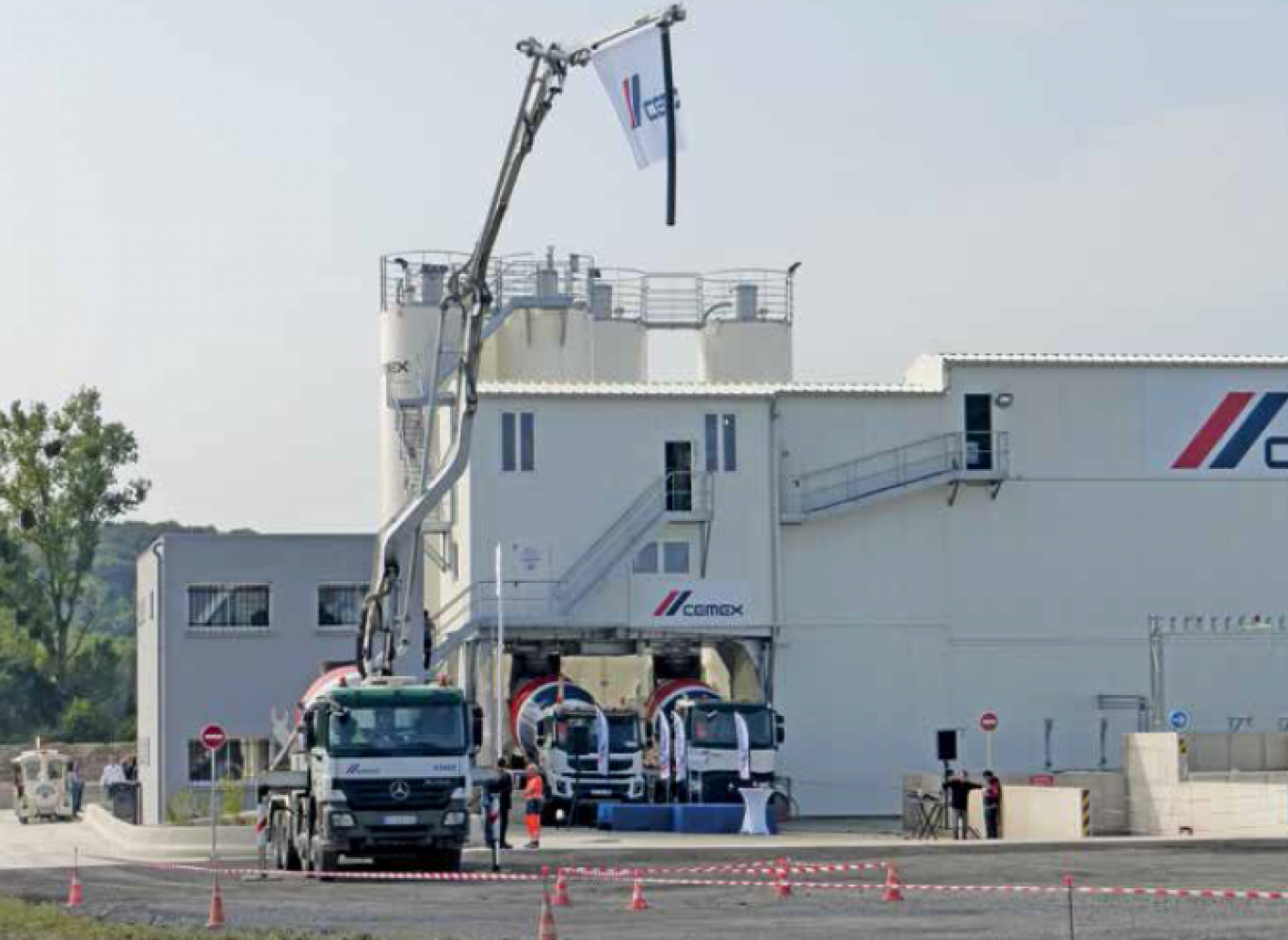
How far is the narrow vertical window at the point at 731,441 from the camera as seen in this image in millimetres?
63969

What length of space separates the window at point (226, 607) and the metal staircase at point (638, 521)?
33.1 feet

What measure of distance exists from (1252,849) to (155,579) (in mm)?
35537

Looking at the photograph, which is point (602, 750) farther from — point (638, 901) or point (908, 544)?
point (638, 901)

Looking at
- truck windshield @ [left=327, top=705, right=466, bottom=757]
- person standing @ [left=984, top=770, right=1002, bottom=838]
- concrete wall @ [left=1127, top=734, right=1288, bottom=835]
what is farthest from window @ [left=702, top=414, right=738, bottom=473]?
truck windshield @ [left=327, top=705, right=466, bottom=757]

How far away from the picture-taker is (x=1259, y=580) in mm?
65562

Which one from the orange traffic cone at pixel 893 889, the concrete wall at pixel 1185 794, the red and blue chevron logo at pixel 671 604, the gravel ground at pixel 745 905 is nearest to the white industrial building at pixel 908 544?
the red and blue chevron logo at pixel 671 604

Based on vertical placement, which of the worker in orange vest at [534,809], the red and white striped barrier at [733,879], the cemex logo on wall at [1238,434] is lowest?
the red and white striped barrier at [733,879]

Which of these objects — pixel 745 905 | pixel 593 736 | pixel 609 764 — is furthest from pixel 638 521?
pixel 745 905

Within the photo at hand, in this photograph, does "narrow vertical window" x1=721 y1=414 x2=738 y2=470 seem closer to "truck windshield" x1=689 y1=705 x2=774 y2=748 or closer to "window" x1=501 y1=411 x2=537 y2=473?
"window" x1=501 y1=411 x2=537 y2=473

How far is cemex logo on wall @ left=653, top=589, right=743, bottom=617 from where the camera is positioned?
62938 mm

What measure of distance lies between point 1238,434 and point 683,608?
15.3 m

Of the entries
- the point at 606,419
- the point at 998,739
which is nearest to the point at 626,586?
the point at 606,419

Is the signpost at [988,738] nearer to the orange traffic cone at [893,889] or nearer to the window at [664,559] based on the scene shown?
the window at [664,559]

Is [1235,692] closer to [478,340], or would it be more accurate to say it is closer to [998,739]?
[998,739]
